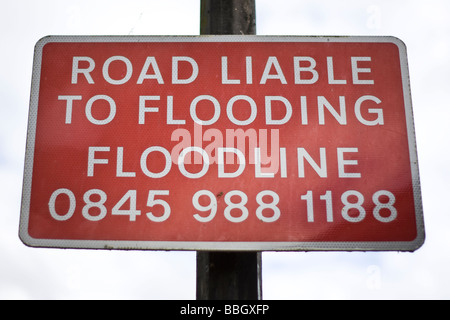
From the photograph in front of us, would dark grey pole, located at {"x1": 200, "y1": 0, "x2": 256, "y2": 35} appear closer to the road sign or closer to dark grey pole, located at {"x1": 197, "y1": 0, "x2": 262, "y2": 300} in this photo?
the road sign

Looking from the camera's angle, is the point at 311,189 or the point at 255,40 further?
the point at 255,40

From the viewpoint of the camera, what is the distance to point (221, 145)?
5.99 feet

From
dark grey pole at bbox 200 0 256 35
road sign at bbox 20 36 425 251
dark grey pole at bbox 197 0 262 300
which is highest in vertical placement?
dark grey pole at bbox 200 0 256 35

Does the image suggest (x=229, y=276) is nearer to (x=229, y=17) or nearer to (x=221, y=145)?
(x=221, y=145)

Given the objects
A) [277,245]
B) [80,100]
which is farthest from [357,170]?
[80,100]

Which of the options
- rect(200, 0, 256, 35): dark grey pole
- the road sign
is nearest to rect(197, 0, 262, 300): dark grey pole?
the road sign

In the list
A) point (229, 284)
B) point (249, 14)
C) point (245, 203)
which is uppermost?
point (249, 14)

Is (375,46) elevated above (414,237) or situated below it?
above

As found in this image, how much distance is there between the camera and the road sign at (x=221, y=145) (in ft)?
5.72

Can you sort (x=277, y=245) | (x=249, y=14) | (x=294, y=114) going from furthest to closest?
(x=249, y=14) < (x=294, y=114) < (x=277, y=245)

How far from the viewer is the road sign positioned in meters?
1.74

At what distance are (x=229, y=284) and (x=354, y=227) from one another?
0.43 metres

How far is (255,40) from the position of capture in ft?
6.52

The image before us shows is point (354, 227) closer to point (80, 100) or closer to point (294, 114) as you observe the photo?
point (294, 114)
